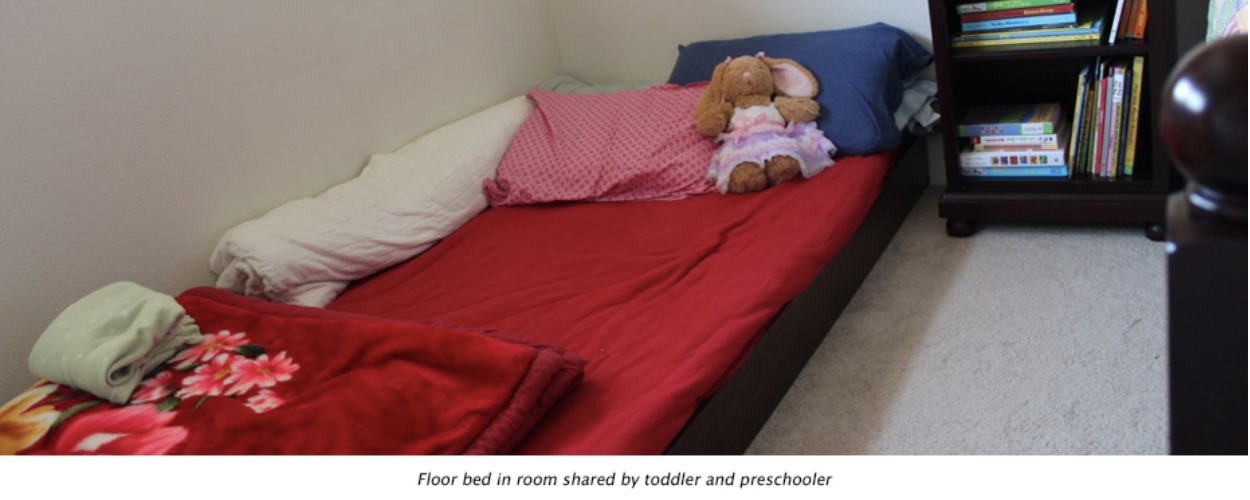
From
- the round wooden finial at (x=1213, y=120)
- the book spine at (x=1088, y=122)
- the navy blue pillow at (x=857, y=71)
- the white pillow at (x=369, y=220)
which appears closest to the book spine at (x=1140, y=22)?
the book spine at (x=1088, y=122)

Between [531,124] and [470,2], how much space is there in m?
0.45

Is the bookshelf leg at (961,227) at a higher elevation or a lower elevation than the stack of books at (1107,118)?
lower

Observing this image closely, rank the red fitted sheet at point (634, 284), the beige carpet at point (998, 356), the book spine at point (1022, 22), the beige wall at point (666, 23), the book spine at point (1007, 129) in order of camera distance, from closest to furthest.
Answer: the red fitted sheet at point (634, 284) < the beige carpet at point (998, 356) < the book spine at point (1022, 22) < the book spine at point (1007, 129) < the beige wall at point (666, 23)

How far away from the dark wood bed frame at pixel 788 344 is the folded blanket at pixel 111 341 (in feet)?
2.83

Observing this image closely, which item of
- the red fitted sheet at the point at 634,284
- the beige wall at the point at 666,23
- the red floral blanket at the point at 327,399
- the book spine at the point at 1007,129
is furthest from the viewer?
the beige wall at the point at 666,23

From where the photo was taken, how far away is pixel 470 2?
8.50ft

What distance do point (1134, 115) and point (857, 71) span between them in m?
0.61

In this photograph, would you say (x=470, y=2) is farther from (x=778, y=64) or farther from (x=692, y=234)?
(x=692, y=234)

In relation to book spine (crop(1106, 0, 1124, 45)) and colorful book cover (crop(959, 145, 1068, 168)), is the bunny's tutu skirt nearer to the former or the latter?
colorful book cover (crop(959, 145, 1068, 168))

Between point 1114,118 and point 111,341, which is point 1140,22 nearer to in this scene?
point 1114,118

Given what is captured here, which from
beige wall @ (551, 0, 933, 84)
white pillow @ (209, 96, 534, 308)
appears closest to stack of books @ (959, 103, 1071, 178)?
beige wall @ (551, 0, 933, 84)

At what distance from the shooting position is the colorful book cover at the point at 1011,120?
2045 mm

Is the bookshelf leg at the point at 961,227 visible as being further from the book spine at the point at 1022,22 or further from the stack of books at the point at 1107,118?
the book spine at the point at 1022,22
